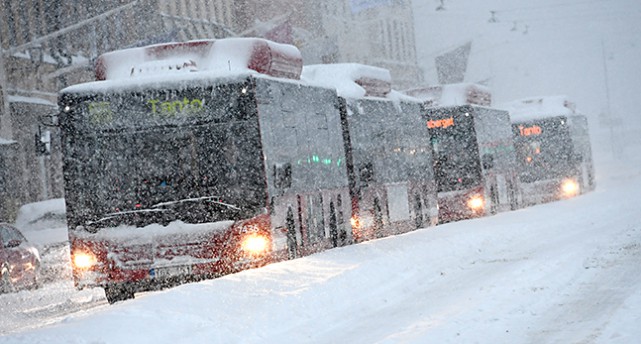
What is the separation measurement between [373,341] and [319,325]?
1241mm

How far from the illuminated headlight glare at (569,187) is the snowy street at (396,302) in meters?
21.4

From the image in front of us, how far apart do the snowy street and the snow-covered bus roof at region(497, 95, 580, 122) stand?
22485 mm

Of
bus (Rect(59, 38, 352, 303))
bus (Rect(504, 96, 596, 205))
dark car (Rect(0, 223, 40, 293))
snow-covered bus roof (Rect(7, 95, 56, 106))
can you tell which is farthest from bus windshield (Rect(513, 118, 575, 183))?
bus (Rect(59, 38, 352, 303))

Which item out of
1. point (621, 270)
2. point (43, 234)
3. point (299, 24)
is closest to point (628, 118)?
point (299, 24)

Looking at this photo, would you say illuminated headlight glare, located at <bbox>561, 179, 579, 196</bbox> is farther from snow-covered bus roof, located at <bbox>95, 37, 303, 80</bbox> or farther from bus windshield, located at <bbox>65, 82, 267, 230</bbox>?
bus windshield, located at <bbox>65, 82, 267, 230</bbox>

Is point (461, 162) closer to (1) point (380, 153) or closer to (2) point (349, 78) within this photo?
(1) point (380, 153)

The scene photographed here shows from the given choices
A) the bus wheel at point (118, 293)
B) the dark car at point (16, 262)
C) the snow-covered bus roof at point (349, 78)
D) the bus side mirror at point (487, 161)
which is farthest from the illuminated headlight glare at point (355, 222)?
the bus side mirror at point (487, 161)

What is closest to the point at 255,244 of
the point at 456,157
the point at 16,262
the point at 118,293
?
the point at 118,293

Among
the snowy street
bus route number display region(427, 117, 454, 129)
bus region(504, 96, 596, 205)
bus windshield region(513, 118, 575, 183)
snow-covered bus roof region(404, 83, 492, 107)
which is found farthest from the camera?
bus windshield region(513, 118, 575, 183)

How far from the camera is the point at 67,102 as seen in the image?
45.9 feet

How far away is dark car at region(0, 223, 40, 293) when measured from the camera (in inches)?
763

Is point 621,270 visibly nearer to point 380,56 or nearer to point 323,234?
point 323,234

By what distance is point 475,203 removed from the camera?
95.7 feet

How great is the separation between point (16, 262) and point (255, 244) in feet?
25.2
